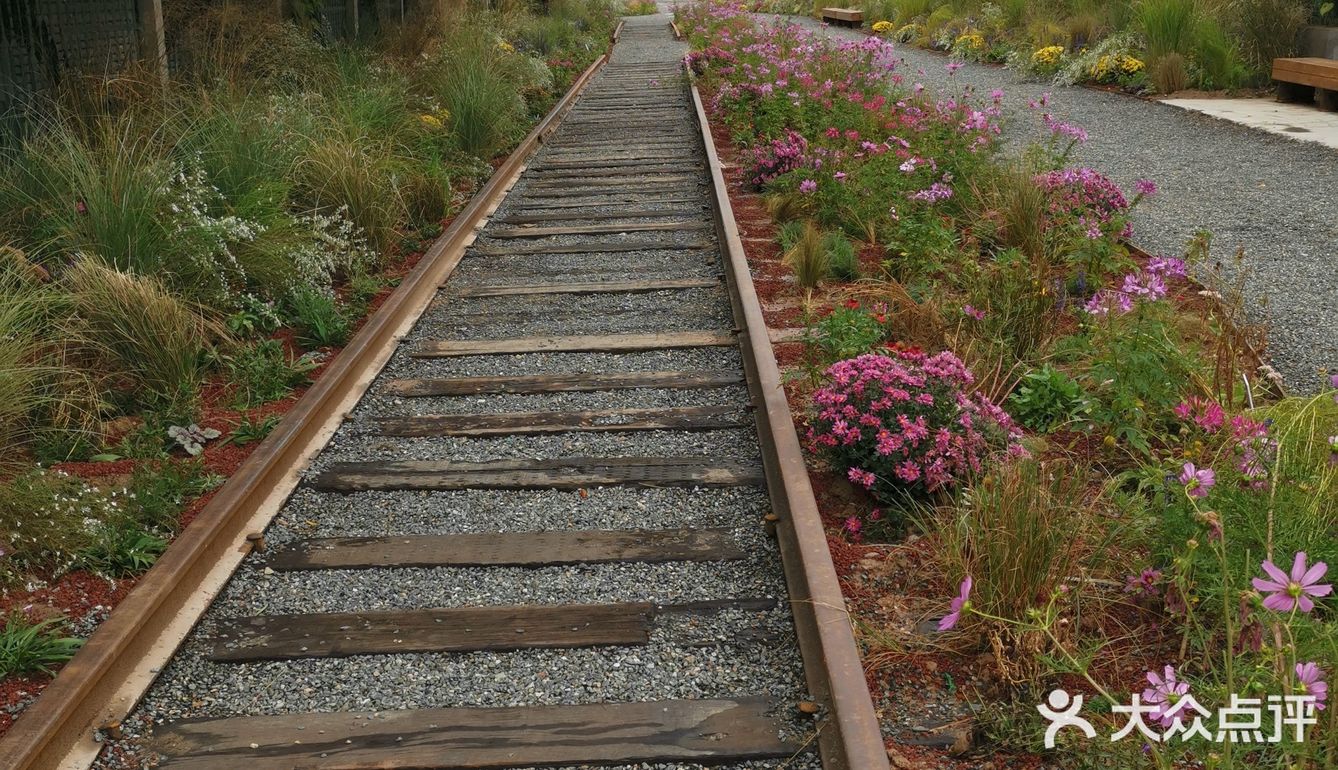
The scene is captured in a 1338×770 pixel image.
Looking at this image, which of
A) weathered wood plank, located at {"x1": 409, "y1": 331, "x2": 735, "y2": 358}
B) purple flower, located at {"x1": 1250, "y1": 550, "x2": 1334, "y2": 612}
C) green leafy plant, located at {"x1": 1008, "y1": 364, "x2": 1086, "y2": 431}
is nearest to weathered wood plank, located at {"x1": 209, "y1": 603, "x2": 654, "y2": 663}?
purple flower, located at {"x1": 1250, "y1": 550, "x2": 1334, "y2": 612}

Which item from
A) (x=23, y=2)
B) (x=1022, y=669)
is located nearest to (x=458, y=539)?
(x=1022, y=669)

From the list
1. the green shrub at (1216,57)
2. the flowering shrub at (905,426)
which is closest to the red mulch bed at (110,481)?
the flowering shrub at (905,426)

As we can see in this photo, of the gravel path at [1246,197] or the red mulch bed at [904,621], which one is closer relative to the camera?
the red mulch bed at [904,621]

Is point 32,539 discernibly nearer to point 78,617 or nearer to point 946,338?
point 78,617

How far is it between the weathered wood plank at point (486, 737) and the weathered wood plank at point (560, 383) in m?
2.38

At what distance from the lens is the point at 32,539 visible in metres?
3.54

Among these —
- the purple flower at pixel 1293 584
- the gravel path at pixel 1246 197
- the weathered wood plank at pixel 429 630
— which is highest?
the purple flower at pixel 1293 584

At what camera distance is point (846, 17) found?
2997 centimetres

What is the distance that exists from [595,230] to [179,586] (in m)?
5.29

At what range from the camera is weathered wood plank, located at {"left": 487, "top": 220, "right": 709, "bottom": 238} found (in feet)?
26.9

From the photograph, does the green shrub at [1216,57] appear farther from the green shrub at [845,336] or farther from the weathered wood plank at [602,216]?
the green shrub at [845,336]

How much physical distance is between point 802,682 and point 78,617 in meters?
2.04

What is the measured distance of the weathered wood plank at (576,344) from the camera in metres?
5.66

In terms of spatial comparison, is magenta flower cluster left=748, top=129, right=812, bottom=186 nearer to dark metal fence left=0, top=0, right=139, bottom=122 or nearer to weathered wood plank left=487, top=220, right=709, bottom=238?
weathered wood plank left=487, top=220, right=709, bottom=238
